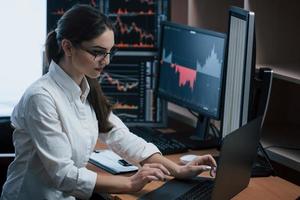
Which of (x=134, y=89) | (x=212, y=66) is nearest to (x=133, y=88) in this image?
(x=134, y=89)

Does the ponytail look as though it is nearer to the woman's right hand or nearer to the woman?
the woman

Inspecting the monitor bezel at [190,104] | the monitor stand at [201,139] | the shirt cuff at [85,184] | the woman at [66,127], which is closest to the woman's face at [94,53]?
the woman at [66,127]

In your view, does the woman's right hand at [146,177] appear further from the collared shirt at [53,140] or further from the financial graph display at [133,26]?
the financial graph display at [133,26]

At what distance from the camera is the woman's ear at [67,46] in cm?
212

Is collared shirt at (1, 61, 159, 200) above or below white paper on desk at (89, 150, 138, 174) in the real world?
above

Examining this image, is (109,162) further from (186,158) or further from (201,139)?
(201,139)

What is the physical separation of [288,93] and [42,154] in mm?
1157

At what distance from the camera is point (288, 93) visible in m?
2.77

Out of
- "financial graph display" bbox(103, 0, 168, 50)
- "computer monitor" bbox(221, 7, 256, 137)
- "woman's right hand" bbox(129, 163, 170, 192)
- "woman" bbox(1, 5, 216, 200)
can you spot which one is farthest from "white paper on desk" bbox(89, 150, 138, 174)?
"financial graph display" bbox(103, 0, 168, 50)

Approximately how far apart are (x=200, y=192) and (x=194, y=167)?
13 cm

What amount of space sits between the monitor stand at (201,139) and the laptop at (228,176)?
0.42m

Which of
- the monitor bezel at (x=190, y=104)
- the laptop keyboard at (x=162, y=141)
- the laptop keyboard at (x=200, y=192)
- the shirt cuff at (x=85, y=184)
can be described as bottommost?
the laptop keyboard at (x=162, y=141)

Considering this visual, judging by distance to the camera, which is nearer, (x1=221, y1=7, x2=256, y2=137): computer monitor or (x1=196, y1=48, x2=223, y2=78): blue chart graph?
(x1=221, y1=7, x2=256, y2=137): computer monitor

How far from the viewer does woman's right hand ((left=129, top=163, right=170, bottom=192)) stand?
6.82 feet
